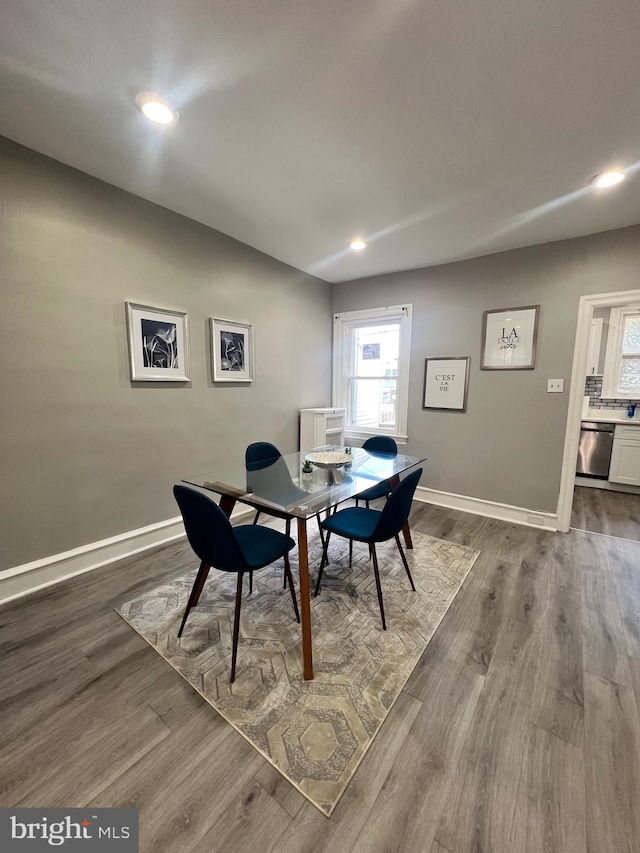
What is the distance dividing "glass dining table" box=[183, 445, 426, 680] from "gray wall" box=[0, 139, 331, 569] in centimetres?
70

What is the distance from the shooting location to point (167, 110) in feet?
5.08

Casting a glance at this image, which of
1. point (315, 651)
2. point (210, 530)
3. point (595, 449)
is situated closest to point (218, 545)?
point (210, 530)

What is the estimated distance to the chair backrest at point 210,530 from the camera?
1371 millimetres

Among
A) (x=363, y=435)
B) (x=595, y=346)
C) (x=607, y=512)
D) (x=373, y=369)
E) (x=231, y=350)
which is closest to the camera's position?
(x=231, y=350)

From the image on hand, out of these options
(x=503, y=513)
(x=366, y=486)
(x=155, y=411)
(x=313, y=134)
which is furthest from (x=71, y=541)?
(x=503, y=513)

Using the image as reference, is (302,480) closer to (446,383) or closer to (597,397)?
(446,383)

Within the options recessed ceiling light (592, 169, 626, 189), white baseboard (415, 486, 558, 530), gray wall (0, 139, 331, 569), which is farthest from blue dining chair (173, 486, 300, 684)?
recessed ceiling light (592, 169, 626, 189)

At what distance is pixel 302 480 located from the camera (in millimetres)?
2088

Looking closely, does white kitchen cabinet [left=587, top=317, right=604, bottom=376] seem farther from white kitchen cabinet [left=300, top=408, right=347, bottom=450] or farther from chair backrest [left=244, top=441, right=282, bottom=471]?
chair backrest [left=244, top=441, right=282, bottom=471]

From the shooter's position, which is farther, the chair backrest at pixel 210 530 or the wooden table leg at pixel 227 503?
the wooden table leg at pixel 227 503

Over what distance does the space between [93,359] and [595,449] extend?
5509 mm

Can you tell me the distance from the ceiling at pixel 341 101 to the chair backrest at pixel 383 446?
1782 mm

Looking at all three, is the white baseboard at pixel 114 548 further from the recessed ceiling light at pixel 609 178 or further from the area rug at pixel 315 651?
the recessed ceiling light at pixel 609 178

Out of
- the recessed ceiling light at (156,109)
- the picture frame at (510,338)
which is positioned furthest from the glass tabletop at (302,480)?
the recessed ceiling light at (156,109)
